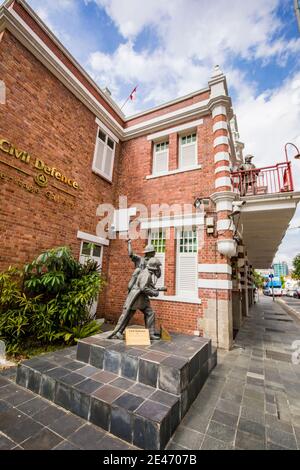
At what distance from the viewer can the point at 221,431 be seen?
2.36 m

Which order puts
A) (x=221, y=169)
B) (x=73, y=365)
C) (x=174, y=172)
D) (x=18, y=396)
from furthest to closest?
(x=174, y=172), (x=221, y=169), (x=73, y=365), (x=18, y=396)

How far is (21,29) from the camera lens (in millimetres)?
5094

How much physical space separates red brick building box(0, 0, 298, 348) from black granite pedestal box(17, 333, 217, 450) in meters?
2.63

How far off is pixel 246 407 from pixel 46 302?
14.6 feet

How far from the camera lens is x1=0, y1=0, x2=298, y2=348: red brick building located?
5090 mm

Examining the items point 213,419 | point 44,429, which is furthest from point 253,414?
point 44,429

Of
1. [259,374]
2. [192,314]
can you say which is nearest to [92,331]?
[192,314]

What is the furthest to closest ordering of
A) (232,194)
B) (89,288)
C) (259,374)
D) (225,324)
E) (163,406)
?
(232,194) → (225,324) → (89,288) → (259,374) → (163,406)

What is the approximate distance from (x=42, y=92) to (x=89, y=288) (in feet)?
17.7

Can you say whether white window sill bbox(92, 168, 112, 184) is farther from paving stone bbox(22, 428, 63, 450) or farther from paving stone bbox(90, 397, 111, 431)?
paving stone bbox(22, 428, 63, 450)

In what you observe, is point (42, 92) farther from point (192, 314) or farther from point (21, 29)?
point (192, 314)

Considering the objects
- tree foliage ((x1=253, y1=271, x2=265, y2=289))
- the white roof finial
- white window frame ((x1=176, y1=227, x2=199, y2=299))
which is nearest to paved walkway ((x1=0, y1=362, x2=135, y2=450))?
white window frame ((x1=176, y1=227, x2=199, y2=299))

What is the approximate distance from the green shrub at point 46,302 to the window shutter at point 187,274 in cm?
259

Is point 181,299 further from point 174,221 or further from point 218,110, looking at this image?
point 218,110
